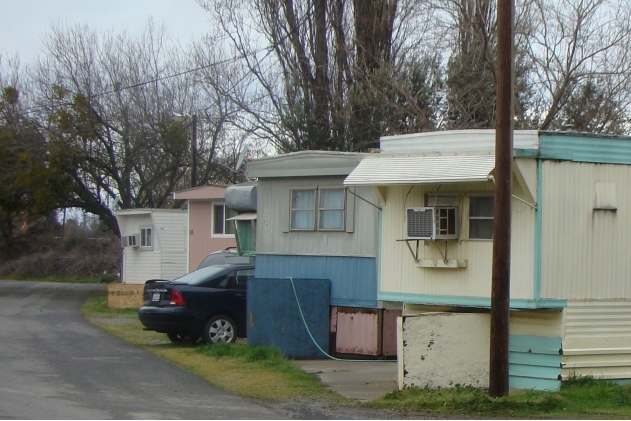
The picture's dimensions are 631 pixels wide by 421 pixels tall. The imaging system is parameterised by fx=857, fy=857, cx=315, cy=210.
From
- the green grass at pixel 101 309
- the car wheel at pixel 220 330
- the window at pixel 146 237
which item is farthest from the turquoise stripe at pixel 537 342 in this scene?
the window at pixel 146 237

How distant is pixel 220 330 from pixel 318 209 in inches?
117

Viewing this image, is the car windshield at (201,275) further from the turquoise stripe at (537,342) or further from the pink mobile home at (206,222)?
the pink mobile home at (206,222)

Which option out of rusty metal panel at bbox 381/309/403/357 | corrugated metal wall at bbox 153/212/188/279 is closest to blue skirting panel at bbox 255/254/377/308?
rusty metal panel at bbox 381/309/403/357

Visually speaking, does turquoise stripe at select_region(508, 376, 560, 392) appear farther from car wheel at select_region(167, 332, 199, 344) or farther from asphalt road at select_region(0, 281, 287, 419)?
car wheel at select_region(167, 332, 199, 344)

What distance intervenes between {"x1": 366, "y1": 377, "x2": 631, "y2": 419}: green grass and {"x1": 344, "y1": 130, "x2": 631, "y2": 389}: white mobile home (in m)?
0.38

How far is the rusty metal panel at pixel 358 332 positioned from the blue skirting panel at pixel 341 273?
0.17m

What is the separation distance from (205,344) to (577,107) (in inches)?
442

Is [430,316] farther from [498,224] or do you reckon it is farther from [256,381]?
[256,381]

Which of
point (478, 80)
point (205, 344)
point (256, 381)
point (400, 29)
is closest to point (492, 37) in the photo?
point (478, 80)

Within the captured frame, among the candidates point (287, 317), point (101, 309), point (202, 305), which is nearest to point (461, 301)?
point (287, 317)

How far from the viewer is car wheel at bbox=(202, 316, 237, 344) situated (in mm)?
15758

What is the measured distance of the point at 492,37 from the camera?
20.7 metres

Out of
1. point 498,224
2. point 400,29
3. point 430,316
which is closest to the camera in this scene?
point 498,224

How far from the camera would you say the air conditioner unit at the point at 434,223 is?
1150cm
